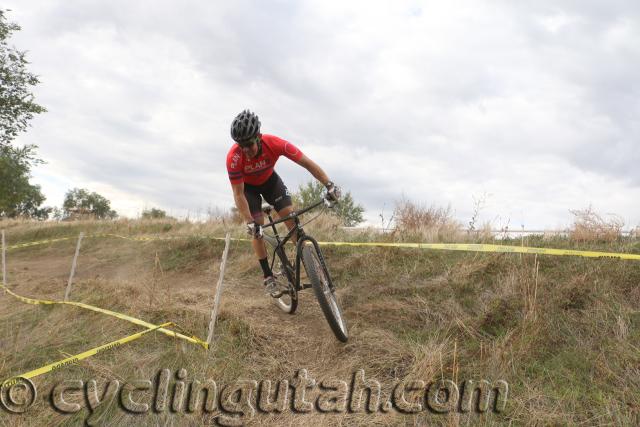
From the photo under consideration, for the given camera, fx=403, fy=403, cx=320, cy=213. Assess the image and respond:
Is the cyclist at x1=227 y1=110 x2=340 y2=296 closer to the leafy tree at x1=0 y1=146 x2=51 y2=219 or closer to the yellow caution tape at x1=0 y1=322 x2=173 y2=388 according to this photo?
the yellow caution tape at x1=0 y1=322 x2=173 y2=388

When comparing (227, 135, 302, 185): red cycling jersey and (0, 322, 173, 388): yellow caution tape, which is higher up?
(227, 135, 302, 185): red cycling jersey

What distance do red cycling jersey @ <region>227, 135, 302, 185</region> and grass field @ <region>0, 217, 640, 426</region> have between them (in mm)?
1738

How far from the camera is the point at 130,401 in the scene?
342 cm

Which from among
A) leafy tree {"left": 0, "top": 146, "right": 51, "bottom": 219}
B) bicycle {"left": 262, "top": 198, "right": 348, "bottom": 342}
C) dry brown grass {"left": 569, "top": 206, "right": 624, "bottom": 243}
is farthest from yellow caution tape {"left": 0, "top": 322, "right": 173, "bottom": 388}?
leafy tree {"left": 0, "top": 146, "right": 51, "bottom": 219}

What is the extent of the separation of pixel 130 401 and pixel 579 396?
11.6ft

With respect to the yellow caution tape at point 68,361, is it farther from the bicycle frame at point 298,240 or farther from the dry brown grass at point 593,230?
the dry brown grass at point 593,230

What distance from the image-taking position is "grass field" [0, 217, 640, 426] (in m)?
3.09

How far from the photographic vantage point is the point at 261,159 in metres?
5.16

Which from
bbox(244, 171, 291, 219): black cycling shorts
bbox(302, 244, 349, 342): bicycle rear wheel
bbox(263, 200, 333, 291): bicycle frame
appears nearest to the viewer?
bbox(302, 244, 349, 342): bicycle rear wheel

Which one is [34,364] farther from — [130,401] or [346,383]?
[346,383]

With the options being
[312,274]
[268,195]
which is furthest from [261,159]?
[312,274]

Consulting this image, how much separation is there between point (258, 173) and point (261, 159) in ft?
0.70

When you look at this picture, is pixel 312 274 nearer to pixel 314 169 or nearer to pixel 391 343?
pixel 391 343

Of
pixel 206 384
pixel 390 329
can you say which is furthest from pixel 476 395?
pixel 206 384
